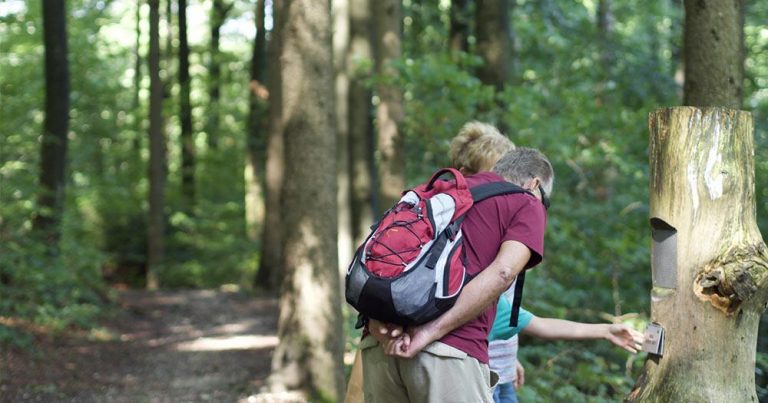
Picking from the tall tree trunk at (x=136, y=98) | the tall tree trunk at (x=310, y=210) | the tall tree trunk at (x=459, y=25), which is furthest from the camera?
the tall tree trunk at (x=136, y=98)

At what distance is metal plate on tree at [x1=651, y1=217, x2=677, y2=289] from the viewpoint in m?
3.99

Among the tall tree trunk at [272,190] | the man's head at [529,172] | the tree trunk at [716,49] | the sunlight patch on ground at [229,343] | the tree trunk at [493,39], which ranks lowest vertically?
the sunlight patch on ground at [229,343]

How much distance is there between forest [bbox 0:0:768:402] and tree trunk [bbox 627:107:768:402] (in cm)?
14

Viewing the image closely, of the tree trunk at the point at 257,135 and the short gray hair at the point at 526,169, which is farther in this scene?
the tree trunk at the point at 257,135

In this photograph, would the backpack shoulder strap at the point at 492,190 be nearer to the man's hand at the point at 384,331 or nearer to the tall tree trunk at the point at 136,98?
the man's hand at the point at 384,331

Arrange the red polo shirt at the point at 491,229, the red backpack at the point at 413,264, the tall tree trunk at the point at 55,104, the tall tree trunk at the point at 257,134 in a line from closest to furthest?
the red backpack at the point at 413,264 → the red polo shirt at the point at 491,229 → the tall tree trunk at the point at 55,104 → the tall tree trunk at the point at 257,134

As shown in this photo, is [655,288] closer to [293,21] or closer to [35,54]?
[293,21]

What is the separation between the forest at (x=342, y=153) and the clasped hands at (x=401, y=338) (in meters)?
1.62

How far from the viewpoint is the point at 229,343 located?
43.9 ft

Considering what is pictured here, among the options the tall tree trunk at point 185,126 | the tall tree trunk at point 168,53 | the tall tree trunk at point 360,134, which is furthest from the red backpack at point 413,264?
the tall tree trunk at point 168,53

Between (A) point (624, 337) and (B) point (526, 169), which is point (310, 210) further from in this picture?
(B) point (526, 169)

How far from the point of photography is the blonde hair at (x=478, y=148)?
4516mm

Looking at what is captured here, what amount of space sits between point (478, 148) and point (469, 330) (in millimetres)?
1365

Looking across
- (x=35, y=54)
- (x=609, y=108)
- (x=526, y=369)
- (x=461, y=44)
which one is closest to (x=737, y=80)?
(x=526, y=369)
